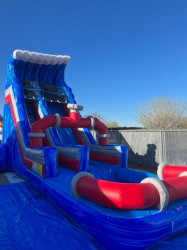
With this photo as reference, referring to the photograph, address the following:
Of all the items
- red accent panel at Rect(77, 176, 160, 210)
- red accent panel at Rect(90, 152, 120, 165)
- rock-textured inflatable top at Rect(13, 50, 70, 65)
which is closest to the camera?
red accent panel at Rect(77, 176, 160, 210)

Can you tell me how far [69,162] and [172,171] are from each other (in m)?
1.97

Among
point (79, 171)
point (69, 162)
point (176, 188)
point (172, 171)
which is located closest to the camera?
point (176, 188)

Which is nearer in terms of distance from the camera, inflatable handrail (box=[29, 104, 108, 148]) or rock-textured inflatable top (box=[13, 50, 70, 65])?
inflatable handrail (box=[29, 104, 108, 148])

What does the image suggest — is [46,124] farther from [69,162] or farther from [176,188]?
[176,188]

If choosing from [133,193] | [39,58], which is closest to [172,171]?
[133,193]

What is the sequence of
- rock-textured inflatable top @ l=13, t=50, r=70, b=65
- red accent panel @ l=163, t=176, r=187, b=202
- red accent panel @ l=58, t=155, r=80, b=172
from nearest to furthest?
red accent panel @ l=163, t=176, r=187, b=202, red accent panel @ l=58, t=155, r=80, b=172, rock-textured inflatable top @ l=13, t=50, r=70, b=65

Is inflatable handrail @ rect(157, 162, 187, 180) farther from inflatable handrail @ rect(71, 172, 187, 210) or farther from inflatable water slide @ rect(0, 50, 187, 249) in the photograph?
inflatable handrail @ rect(71, 172, 187, 210)

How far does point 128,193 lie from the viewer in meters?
2.14

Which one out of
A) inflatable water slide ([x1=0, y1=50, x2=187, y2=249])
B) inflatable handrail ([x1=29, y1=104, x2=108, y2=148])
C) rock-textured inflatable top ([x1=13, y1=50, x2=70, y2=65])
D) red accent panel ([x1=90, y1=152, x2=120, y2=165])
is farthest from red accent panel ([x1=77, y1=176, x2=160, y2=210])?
rock-textured inflatable top ([x1=13, y1=50, x2=70, y2=65])

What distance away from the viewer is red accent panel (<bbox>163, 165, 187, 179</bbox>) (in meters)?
3.14

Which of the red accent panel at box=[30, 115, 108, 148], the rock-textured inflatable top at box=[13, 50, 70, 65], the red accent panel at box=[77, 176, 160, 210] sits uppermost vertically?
the rock-textured inflatable top at box=[13, 50, 70, 65]

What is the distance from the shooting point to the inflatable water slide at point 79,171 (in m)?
2.14

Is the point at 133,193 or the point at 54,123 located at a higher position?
the point at 54,123

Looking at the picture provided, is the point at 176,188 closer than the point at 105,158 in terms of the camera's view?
Yes
